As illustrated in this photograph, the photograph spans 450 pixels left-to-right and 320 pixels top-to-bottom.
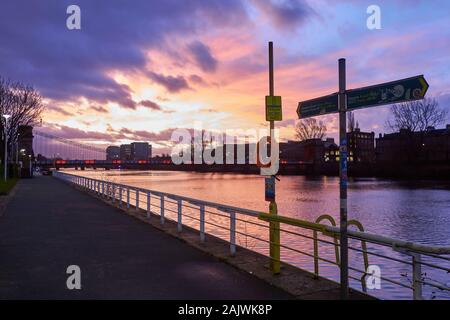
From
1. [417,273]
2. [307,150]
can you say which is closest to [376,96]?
[417,273]

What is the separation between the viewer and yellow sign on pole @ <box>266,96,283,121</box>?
8.23m

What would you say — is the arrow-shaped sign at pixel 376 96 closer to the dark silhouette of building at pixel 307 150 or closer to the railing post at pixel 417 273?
the railing post at pixel 417 273

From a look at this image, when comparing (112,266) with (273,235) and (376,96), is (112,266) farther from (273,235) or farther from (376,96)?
(376,96)

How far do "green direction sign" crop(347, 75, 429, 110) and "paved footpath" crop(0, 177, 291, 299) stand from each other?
3.14 metres

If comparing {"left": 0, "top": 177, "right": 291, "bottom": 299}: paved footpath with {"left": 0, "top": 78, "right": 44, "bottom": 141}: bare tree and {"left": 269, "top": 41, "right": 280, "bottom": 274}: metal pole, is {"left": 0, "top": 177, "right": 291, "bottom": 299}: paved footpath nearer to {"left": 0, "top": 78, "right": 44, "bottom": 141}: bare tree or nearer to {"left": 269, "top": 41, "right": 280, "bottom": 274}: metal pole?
{"left": 269, "top": 41, "right": 280, "bottom": 274}: metal pole

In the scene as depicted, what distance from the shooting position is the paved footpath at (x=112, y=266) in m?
6.97

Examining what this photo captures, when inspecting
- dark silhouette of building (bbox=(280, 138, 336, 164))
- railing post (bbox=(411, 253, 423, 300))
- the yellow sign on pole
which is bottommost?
railing post (bbox=(411, 253, 423, 300))

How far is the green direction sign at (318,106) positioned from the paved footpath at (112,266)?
275 cm

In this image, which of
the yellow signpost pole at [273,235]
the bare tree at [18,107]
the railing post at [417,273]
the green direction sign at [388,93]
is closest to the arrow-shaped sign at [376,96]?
the green direction sign at [388,93]

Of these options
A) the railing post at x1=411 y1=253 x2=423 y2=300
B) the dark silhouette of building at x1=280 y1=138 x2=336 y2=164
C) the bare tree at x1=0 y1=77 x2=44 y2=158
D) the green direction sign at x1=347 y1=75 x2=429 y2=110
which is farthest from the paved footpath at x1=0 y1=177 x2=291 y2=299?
the dark silhouette of building at x1=280 y1=138 x2=336 y2=164

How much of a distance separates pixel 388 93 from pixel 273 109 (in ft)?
11.0

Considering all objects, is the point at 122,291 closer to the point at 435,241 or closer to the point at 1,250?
the point at 1,250

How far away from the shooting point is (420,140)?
9562 centimetres
